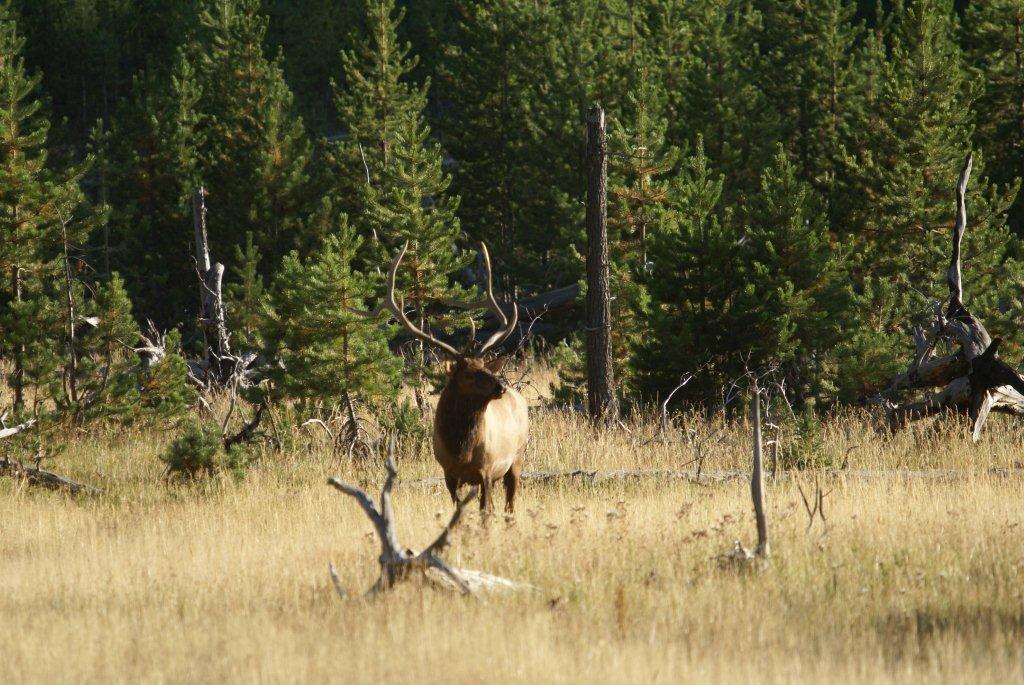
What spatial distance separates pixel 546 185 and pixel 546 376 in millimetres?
7018

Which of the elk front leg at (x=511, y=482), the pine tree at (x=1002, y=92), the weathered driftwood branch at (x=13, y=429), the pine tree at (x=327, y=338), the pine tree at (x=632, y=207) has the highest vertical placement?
the pine tree at (x=1002, y=92)

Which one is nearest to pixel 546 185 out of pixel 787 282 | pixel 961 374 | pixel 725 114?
pixel 725 114

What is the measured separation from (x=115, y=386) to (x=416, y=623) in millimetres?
10110

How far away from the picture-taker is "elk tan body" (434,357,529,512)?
821 cm

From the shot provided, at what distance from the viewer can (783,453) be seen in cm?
1115

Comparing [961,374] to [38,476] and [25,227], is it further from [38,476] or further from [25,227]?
[25,227]

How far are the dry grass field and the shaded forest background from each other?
3.53 metres

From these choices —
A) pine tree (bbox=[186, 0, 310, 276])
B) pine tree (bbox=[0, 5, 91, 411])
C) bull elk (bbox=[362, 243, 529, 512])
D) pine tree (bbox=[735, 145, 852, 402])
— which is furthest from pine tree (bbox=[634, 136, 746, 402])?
pine tree (bbox=[186, 0, 310, 276])

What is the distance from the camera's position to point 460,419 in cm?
833

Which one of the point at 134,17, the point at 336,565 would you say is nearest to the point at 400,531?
the point at 336,565

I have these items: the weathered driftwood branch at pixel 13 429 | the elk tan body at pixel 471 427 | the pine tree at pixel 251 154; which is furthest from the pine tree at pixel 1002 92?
the weathered driftwood branch at pixel 13 429

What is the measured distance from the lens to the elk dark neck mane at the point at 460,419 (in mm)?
8297

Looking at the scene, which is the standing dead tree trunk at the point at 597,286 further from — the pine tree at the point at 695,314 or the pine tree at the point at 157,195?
the pine tree at the point at 157,195

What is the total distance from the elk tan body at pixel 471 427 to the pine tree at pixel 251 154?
717 inches
